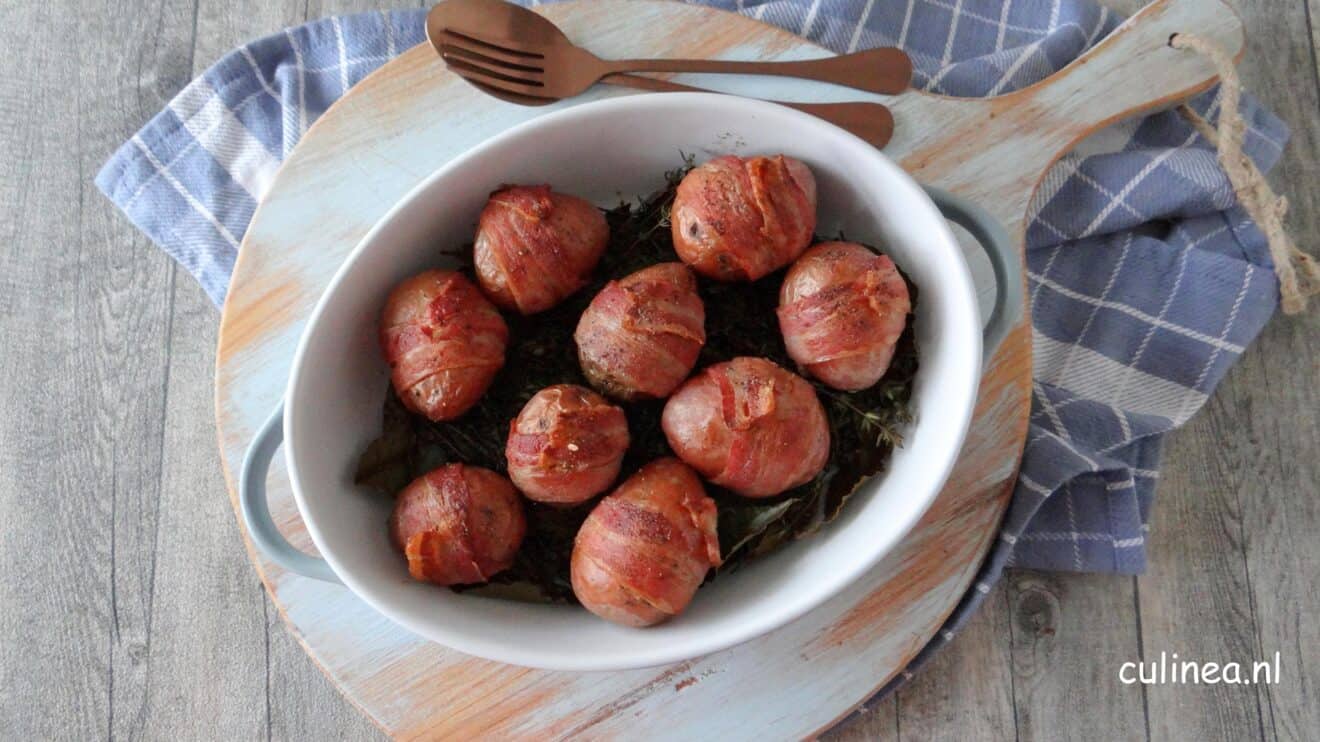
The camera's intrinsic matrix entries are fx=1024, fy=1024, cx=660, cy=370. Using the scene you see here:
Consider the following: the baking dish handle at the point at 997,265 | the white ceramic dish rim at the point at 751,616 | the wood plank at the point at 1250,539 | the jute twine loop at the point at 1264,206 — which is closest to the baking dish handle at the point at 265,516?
the white ceramic dish rim at the point at 751,616

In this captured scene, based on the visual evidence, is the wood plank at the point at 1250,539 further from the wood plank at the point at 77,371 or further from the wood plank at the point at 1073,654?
the wood plank at the point at 77,371

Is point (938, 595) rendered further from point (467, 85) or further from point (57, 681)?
point (57, 681)

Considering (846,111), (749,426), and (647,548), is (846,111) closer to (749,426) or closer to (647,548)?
(749,426)

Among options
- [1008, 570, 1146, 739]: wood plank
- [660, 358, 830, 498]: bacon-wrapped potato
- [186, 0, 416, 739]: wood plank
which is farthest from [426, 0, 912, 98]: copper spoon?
[1008, 570, 1146, 739]: wood plank

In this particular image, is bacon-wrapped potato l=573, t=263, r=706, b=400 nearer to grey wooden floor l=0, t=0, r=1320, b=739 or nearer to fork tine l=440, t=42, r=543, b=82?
fork tine l=440, t=42, r=543, b=82

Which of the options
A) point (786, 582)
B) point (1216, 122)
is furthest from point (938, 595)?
point (1216, 122)

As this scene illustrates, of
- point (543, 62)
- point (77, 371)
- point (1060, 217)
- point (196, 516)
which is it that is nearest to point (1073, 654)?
point (1060, 217)

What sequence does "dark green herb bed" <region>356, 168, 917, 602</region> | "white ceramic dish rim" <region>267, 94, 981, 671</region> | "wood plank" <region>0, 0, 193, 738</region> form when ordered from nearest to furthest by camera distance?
1. "white ceramic dish rim" <region>267, 94, 981, 671</region>
2. "dark green herb bed" <region>356, 168, 917, 602</region>
3. "wood plank" <region>0, 0, 193, 738</region>
